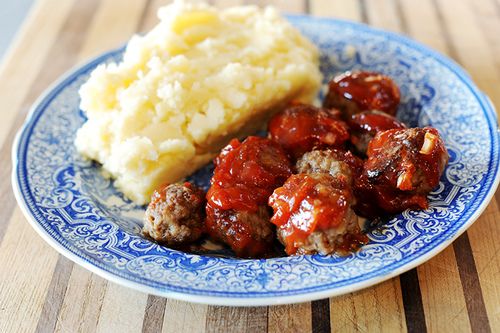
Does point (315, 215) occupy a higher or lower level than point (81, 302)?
higher

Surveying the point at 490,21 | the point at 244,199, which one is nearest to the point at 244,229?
the point at 244,199

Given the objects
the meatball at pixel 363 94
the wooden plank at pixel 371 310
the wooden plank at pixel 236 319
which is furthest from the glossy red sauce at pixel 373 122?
the wooden plank at pixel 236 319

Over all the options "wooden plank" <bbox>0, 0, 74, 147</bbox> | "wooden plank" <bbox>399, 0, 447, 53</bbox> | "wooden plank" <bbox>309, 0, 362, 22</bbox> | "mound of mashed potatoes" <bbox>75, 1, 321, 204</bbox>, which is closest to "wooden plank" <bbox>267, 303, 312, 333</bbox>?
"mound of mashed potatoes" <bbox>75, 1, 321, 204</bbox>

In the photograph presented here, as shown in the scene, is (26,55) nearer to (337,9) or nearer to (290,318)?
(337,9)

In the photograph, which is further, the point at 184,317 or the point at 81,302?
the point at 81,302

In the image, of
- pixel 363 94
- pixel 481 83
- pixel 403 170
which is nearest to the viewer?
pixel 403 170

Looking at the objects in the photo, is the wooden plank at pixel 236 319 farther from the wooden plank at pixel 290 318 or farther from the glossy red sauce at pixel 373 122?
the glossy red sauce at pixel 373 122
